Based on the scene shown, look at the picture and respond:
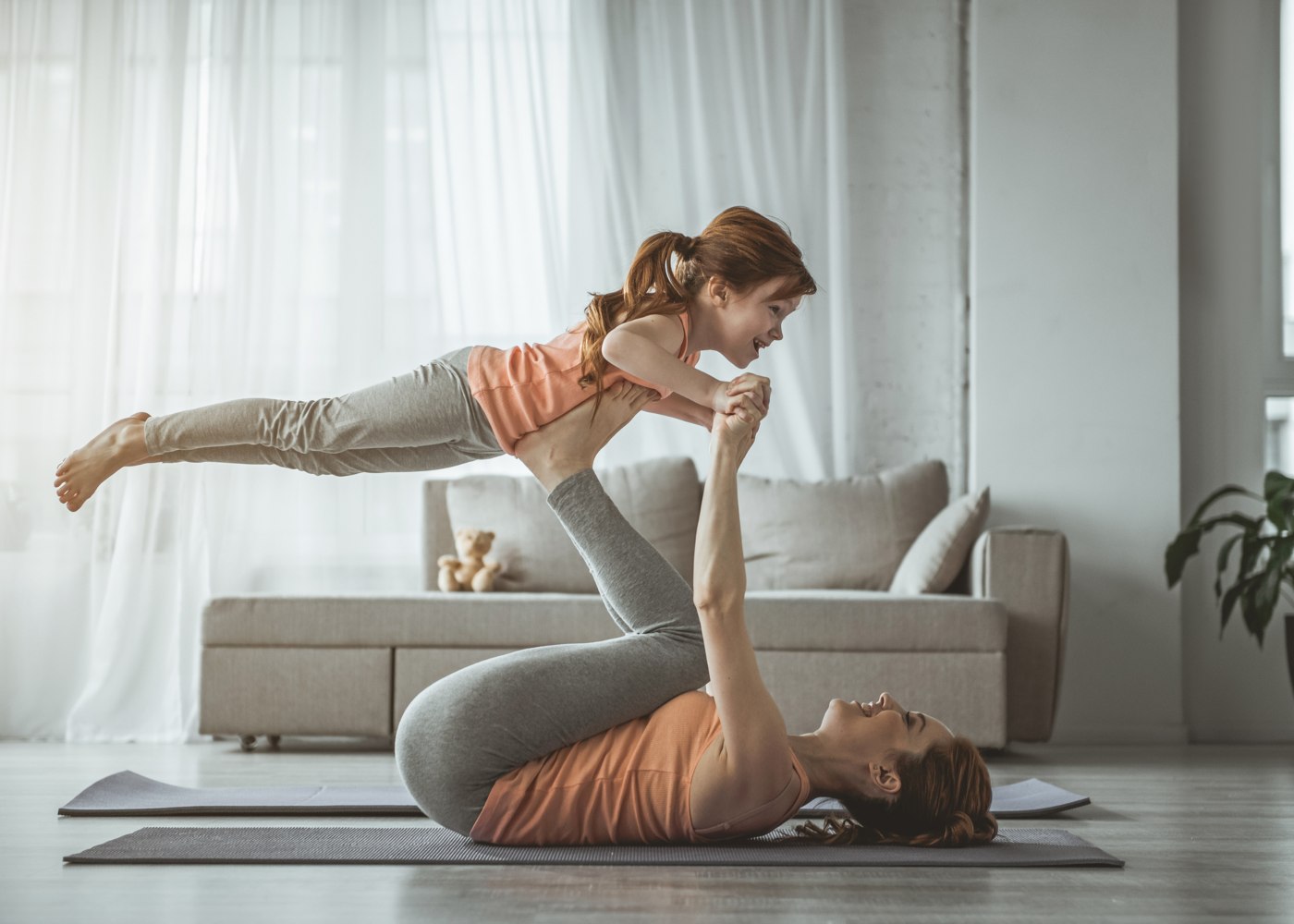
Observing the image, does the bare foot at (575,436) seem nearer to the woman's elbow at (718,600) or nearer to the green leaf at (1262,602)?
the woman's elbow at (718,600)

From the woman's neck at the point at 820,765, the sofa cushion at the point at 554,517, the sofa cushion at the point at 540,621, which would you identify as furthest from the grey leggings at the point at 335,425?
the sofa cushion at the point at 554,517

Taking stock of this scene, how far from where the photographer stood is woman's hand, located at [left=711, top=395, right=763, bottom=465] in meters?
1.79

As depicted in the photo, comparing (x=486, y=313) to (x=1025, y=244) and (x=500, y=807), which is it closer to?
(x=1025, y=244)

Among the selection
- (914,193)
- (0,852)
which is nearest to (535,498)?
(914,193)

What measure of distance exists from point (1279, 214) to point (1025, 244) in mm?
885

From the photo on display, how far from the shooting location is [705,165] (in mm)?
4395

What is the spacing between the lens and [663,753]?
1777 mm

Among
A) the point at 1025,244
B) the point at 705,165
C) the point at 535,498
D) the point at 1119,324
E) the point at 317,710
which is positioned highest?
the point at 705,165

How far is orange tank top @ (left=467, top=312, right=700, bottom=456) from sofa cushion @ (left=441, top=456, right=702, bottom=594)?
1817 mm

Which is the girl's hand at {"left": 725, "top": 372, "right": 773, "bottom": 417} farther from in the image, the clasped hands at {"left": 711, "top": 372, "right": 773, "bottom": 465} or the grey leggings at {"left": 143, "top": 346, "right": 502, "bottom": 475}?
the grey leggings at {"left": 143, "top": 346, "right": 502, "bottom": 475}

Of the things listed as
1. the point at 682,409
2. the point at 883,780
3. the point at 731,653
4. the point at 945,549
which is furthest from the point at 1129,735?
the point at 731,653

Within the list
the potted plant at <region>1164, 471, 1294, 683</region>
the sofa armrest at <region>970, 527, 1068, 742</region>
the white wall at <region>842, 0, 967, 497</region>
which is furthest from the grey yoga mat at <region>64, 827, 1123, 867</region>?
the white wall at <region>842, 0, 967, 497</region>

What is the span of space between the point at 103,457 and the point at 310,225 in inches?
89.7

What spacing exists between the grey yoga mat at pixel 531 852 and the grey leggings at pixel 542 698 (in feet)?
0.27
